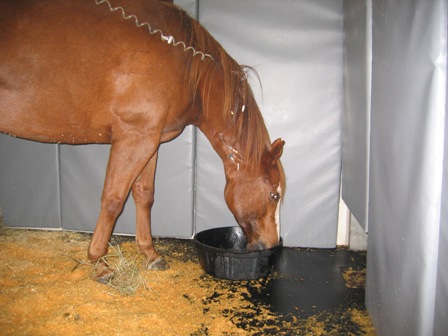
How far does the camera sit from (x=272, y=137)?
3.27 metres

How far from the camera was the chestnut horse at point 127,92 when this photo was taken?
219 centimetres

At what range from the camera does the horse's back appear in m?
2.15

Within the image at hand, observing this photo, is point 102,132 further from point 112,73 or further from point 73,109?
point 112,73

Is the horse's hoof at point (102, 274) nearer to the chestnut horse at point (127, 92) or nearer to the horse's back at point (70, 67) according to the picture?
the chestnut horse at point (127, 92)

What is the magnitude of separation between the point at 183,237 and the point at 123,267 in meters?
1.10

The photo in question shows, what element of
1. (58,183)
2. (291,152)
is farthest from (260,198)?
(58,183)

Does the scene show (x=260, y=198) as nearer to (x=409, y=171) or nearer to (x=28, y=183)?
(x=409, y=171)

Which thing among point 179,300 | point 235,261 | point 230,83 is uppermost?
point 230,83

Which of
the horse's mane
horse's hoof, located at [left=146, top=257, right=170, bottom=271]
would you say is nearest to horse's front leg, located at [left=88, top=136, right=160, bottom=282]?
horse's hoof, located at [left=146, top=257, right=170, bottom=271]

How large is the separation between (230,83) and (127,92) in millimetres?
710

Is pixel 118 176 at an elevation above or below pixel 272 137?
below

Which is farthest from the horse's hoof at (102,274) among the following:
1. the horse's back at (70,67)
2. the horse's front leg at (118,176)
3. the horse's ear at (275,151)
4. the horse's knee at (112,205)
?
the horse's ear at (275,151)

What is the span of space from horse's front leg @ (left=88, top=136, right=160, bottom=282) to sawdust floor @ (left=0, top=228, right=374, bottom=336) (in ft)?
0.41

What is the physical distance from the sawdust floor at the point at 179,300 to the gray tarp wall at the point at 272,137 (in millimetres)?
477
